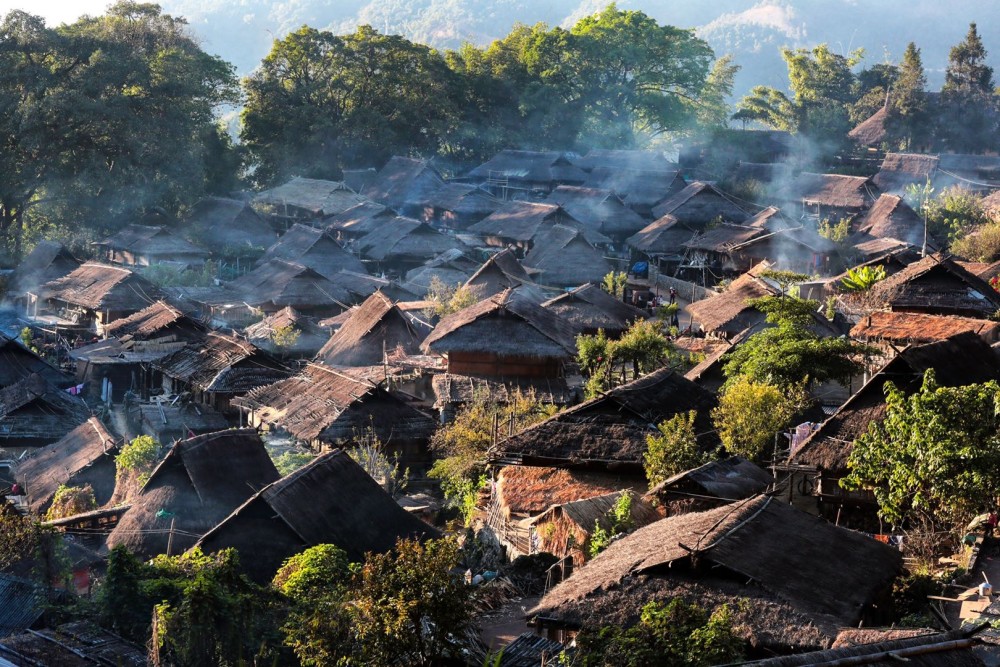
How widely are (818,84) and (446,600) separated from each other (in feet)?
179

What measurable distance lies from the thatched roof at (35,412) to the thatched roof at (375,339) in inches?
202

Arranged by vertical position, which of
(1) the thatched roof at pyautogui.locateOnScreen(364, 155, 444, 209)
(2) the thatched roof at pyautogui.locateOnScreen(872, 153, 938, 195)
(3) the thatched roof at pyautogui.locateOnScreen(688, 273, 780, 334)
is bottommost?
(3) the thatched roof at pyautogui.locateOnScreen(688, 273, 780, 334)

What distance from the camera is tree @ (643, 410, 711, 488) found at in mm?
16109

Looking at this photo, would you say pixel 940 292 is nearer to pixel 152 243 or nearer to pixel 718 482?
pixel 718 482

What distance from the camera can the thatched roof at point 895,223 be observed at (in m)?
39.8

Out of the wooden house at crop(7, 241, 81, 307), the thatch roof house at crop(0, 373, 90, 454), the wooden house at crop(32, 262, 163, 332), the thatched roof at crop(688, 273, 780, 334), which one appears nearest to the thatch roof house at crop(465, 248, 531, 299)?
the thatched roof at crop(688, 273, 780, 334)

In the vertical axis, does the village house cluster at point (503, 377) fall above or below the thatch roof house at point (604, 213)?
below

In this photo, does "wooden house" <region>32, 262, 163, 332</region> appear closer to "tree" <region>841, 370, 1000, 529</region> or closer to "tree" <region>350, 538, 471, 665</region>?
"tree" <region>841, 370, 1000, 529</region>

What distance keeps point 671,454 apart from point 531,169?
36239 millimetres

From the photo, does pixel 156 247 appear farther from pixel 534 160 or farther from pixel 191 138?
pixel 534 160

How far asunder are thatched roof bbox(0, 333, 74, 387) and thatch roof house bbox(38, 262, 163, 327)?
4744 millimetres

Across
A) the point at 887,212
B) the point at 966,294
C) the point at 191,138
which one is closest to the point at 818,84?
the point at 887,212

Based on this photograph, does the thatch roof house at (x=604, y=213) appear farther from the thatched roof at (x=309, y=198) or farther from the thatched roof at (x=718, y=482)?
the thatched roof at (x=718, y=482)

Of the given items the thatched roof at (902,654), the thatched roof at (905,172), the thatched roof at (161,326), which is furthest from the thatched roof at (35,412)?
the thatched roof at (905,172)
